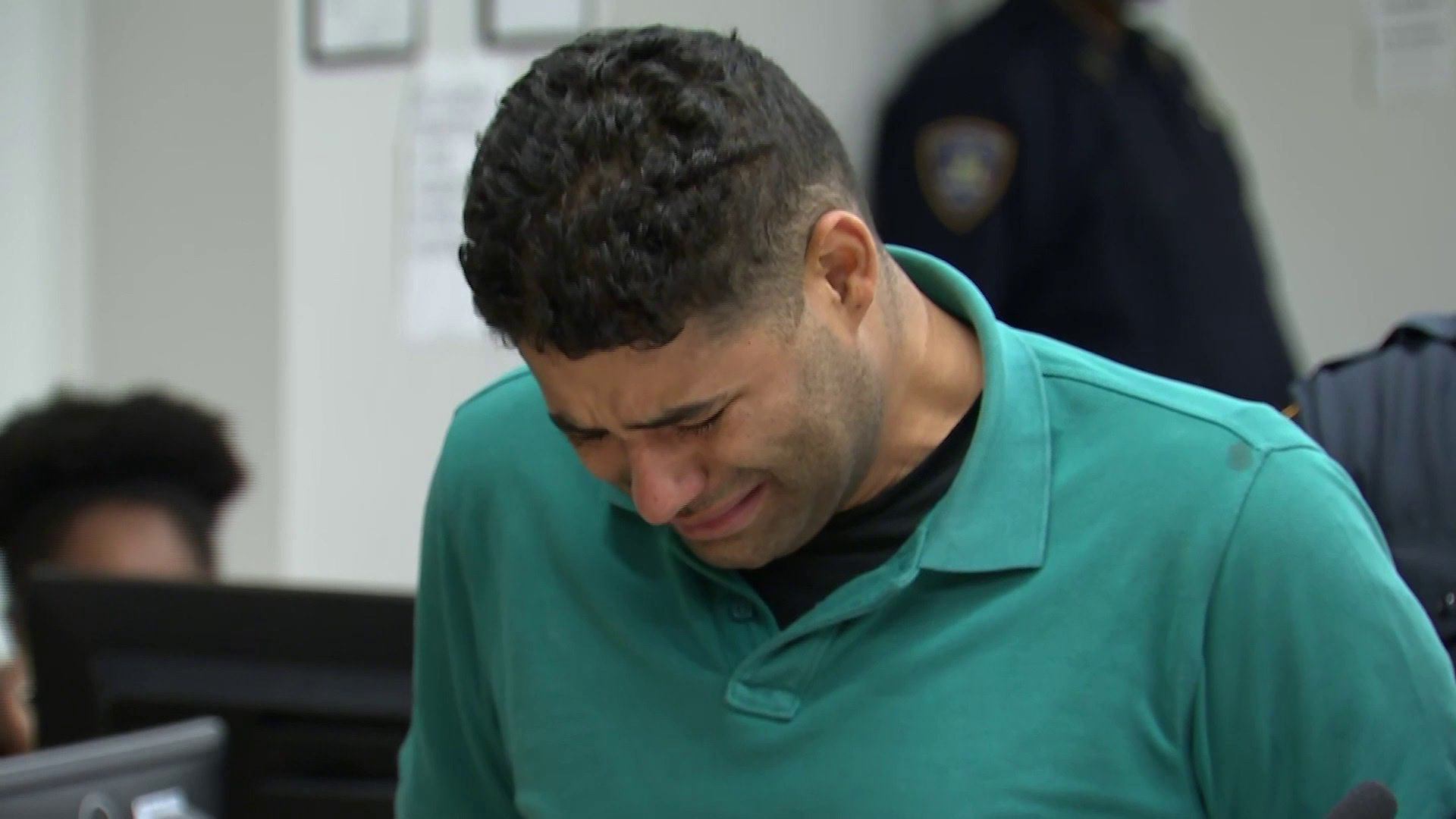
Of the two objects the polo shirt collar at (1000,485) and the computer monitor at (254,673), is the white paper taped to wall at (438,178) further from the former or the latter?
the polo shirt collar at (1000,485)

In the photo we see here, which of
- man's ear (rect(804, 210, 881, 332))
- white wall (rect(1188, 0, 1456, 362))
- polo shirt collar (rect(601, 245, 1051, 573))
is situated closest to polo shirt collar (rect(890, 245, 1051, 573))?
polo shirt collar (rect(601, 245, 1051, 573))

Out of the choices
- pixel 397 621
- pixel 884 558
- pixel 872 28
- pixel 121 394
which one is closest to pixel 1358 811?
pixel 884 558

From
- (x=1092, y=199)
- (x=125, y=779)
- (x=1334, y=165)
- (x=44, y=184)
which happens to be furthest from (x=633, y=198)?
(x=1334, y=165)

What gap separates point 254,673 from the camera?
1411 mm

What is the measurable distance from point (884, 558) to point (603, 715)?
0.67ft

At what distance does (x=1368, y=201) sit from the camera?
3.21 m

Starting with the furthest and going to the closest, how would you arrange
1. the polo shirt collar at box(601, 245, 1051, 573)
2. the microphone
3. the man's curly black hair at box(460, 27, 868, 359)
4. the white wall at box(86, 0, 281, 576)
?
the white wall at box(86, 0, 281, 576) < the polo shirt collar at box(601, 245, 1051, 573) < the man's curly black hair at box(460, 27, 868, 359) < the microphone

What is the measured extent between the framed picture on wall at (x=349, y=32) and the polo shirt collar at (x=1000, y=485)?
1694 mm

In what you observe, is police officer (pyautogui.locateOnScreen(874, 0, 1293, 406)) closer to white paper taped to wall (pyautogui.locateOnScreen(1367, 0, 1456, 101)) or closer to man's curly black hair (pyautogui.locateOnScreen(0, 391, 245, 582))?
white paper taped to wall (pyautogui.locateOnScreen(1367, 0, 1456, 101))

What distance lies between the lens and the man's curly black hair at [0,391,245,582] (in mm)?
1970

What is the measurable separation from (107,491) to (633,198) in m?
1.22

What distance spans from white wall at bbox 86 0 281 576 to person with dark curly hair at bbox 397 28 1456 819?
1.54 meters

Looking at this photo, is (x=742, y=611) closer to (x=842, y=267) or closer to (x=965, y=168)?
(x=842, y=267)

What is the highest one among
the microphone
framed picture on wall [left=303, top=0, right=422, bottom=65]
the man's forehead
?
framed picture on wall [left=303, top=0, right=422, bottom=65]
